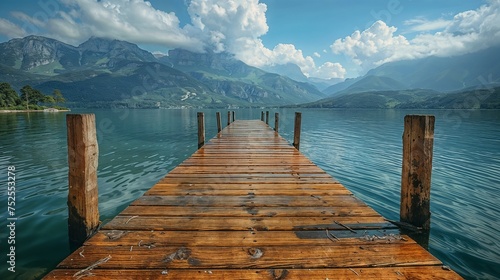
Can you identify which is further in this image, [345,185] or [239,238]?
[345,185]

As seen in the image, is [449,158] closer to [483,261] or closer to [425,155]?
[483,261]

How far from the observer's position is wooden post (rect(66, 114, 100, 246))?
11.5ft

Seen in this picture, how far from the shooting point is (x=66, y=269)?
2480mm

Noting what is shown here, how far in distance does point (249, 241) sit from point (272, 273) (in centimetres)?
65

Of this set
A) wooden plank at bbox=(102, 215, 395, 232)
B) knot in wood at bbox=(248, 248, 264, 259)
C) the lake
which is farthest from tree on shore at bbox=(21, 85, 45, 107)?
knot in wood at bbox=(248, 248, 264, 259)

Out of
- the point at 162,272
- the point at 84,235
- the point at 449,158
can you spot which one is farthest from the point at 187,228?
the point at 449,158

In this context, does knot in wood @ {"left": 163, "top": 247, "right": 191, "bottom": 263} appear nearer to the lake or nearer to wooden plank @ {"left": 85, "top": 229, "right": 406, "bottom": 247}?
wooden plank @ {"left": 85, "top": 229, "right": 406, "bottom": 247}

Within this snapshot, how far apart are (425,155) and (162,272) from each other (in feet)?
12.6

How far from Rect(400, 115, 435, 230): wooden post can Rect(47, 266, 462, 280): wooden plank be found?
124 cm

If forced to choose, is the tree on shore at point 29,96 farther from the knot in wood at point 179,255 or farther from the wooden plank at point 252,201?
the knot in wood at point 179,255

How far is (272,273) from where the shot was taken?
248 cm

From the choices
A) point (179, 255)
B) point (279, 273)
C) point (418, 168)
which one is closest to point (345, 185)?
point (418, 168)

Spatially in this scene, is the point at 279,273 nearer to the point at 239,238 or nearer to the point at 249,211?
the point at 239,238

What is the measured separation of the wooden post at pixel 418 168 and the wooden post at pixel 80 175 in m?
4.84
